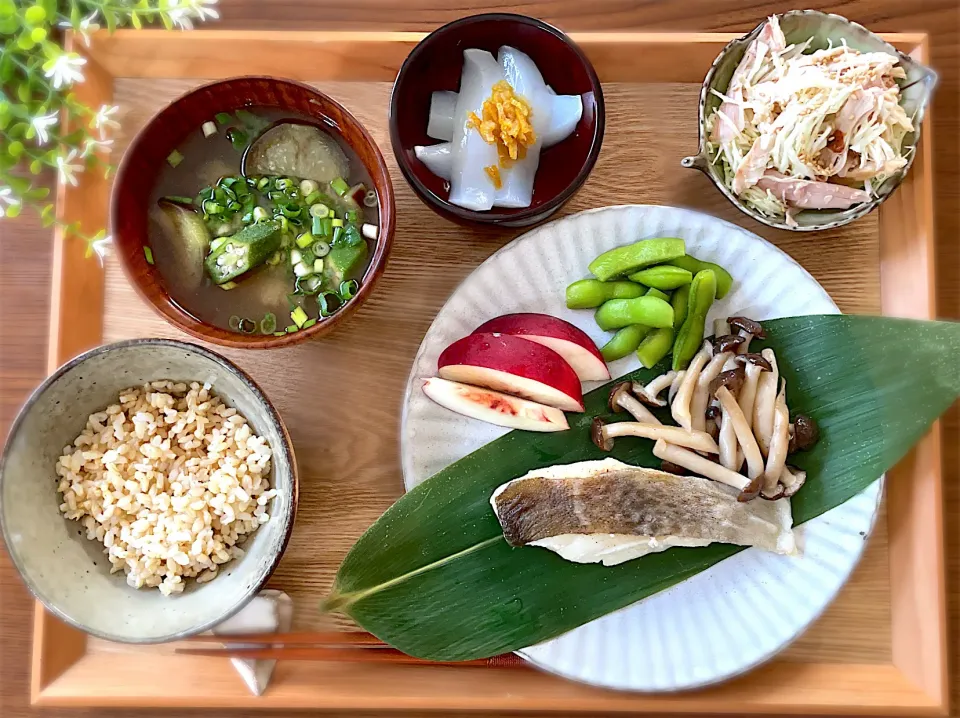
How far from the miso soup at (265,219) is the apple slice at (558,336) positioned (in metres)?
0.35

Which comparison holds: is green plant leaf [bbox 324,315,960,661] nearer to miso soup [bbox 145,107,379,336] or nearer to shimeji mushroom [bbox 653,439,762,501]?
shimeji mushroom [bbox 653,439,762,501]

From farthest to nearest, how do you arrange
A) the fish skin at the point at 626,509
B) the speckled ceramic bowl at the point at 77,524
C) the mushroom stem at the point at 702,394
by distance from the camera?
the mushroom stem at the point at 702,394, the fish skin at the point at 626,509, the speckled ceramic bowl at the point at 77,524

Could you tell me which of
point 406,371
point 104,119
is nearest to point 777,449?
point 406,371

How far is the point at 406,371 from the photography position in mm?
1763

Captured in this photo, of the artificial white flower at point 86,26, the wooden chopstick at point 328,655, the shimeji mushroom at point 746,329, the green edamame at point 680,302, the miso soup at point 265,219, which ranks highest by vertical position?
the artificial white flower at point 86,26

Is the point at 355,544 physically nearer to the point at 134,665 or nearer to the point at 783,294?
the point at 134,665

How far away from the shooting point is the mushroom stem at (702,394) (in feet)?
5.41

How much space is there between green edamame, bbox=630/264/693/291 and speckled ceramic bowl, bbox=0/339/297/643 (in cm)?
88

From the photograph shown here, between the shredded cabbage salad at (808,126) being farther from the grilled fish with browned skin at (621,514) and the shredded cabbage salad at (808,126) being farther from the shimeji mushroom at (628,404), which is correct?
the grilled fish with browned skin at (621,514)

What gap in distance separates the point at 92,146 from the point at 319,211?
1.96ft

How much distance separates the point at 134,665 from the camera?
1.69 metres

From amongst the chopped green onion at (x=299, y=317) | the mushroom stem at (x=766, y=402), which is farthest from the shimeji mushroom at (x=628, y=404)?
the chopped green onion at (x=299, y=317)

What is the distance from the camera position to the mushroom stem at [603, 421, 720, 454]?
1603 mm

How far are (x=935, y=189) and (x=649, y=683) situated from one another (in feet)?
4.70
